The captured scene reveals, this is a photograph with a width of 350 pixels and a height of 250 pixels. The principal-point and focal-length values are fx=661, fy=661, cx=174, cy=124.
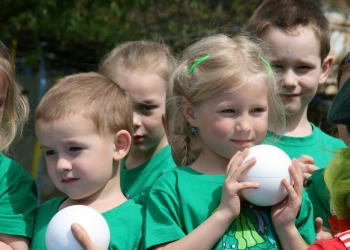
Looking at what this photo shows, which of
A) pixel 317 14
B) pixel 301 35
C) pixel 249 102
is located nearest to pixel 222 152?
pixel 249 102

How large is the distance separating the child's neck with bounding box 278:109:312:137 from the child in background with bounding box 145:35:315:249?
0.85 metres

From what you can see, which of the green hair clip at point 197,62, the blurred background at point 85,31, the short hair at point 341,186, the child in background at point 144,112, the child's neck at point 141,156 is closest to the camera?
the short hair at point 341,186

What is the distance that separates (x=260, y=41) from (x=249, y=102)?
936 millimetres

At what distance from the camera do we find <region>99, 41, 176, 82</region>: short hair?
15.4 ft

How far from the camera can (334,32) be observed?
29.3 feet

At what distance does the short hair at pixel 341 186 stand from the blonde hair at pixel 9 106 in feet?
6.25

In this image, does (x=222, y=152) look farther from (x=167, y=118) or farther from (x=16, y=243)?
(x=16, y=243)

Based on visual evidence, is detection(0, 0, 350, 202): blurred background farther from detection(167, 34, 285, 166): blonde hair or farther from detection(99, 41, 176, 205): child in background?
detection(167, 34, 285, 166): blonde hair

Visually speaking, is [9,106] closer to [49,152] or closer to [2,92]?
[2,92]

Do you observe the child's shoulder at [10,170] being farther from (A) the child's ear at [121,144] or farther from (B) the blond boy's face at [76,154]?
(A) the child's ear at [121,144]

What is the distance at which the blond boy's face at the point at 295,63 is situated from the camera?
13.9ft

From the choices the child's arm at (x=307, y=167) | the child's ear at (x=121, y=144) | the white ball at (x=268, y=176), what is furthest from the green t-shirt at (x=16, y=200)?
the child's arm at (x=307, y=167)

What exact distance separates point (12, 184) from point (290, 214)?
1.54 metres

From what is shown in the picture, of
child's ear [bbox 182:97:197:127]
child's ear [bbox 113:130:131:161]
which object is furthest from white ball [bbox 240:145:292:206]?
child's ear [bbox 113:130:131:161]
